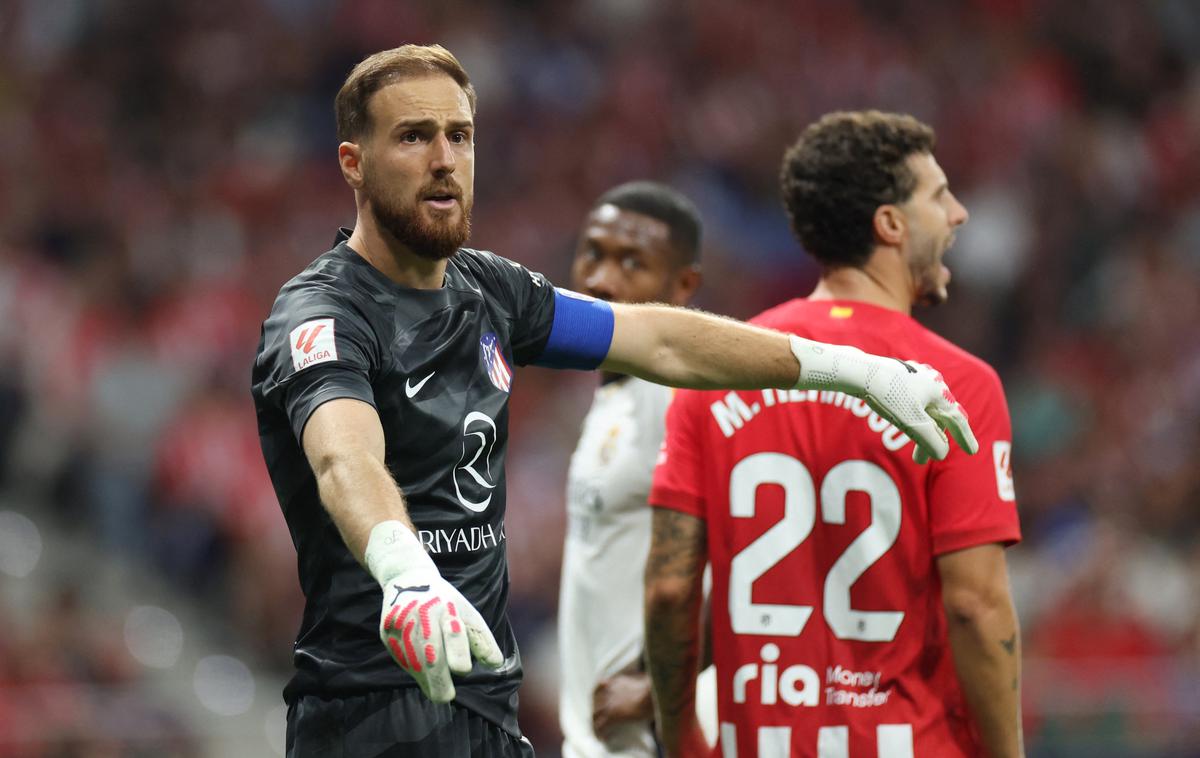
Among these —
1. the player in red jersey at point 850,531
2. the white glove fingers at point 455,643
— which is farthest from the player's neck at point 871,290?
the white glove fingers at point 455,643

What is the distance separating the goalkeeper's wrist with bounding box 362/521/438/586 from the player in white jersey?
83.5 inches

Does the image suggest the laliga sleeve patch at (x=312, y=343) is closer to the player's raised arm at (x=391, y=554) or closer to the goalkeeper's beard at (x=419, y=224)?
the player's raised arm at (x=391, y=554)

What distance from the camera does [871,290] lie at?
13.5 ft

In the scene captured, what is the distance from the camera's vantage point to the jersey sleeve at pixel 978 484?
3.78 m

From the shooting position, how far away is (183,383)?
10148 mm

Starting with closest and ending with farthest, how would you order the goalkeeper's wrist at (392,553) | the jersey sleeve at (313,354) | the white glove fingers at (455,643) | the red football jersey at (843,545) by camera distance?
the white glove fingers at (455,643), the goalkeeper's wrist at (392,553), the jersey sleeve at (313,354), the red football jersey at (843,545)

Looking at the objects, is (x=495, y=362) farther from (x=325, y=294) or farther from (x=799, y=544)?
(x=799, y=544)

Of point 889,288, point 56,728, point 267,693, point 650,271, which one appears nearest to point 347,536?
point 889,288

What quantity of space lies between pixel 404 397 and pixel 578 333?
550 mm

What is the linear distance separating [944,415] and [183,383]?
7.50 m

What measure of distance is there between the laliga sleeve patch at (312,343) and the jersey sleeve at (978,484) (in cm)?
160

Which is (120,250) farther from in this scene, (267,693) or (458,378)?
(458,378)

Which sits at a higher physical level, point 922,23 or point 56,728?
point 922,23

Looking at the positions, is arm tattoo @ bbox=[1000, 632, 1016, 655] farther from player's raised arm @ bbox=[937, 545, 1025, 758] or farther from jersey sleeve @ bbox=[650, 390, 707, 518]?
jersey sleeve @ bbox=[650, 390, 707, 518]
